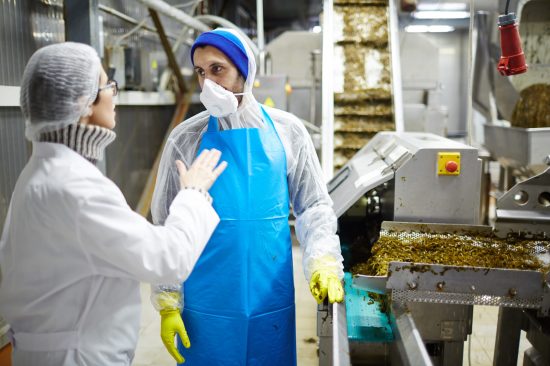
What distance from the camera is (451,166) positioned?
1916 mm

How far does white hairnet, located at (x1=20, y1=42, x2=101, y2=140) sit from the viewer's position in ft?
3.67

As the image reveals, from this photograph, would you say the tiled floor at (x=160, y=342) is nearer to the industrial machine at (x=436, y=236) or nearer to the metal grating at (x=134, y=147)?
the industrial machine at (x=436, y=236)

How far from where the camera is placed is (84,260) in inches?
44.6

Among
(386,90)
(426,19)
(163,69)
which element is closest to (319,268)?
(386,90)

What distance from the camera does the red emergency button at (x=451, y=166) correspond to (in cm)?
191

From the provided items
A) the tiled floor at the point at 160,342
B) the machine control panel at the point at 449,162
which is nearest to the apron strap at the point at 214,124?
the machine control panel at the point at 449,162

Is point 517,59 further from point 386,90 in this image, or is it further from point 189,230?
point 386,90

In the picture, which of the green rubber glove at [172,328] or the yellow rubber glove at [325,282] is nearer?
the yellow rubber glove at [325,282]

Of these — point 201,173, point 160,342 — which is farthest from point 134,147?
point 201,173

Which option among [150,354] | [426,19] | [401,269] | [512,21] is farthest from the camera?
[426,19]

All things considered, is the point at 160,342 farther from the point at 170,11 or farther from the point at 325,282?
the point at 170,11

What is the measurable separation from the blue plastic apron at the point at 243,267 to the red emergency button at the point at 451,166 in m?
0.71

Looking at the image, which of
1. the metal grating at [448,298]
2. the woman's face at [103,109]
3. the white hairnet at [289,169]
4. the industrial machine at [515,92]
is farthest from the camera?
the industrial machine at [515,92]

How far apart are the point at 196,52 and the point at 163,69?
186 inches
